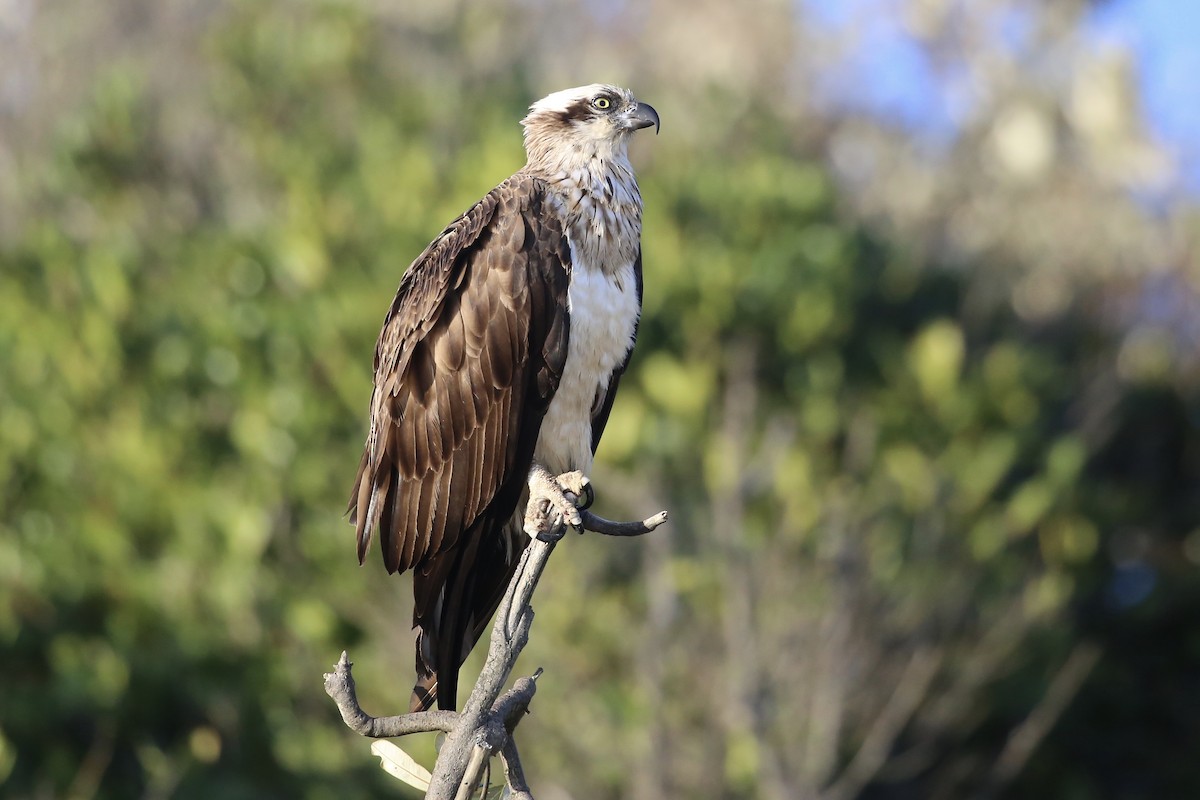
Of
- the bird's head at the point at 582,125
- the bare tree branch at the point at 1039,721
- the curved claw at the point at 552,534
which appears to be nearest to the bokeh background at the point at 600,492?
the bare tree branch at the point at 1039,721

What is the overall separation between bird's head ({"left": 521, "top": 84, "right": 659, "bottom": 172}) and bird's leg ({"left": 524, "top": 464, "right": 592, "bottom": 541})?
995 millimetres

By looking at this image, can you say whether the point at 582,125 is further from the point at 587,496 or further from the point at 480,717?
the point at 480,717

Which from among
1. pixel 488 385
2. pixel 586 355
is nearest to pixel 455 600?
pixel 488 385

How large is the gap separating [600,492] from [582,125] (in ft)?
19.5

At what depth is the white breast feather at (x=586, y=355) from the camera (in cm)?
408

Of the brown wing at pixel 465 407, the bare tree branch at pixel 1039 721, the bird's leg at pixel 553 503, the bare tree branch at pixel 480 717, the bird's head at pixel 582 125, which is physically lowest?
the bare tree branch at pixel 480 717

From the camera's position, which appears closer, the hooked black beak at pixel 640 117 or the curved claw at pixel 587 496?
the curved claw at pixel 587 496

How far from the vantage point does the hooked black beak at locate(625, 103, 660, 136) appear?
15.3 feet

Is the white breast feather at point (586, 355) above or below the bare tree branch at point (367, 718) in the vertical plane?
above

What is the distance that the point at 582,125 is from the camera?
461 centimetres

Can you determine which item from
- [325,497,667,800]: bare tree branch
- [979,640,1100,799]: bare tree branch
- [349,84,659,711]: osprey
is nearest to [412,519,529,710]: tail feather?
[349,84,659,711]: osprey

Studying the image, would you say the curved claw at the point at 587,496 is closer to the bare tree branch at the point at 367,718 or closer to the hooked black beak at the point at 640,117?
the bare tree branch at the point at 367,718

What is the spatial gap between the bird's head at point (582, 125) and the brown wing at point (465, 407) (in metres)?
0.29

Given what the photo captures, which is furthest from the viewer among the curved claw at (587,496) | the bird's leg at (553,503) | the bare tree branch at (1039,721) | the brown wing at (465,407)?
the bare tree branch at (1039,721)
